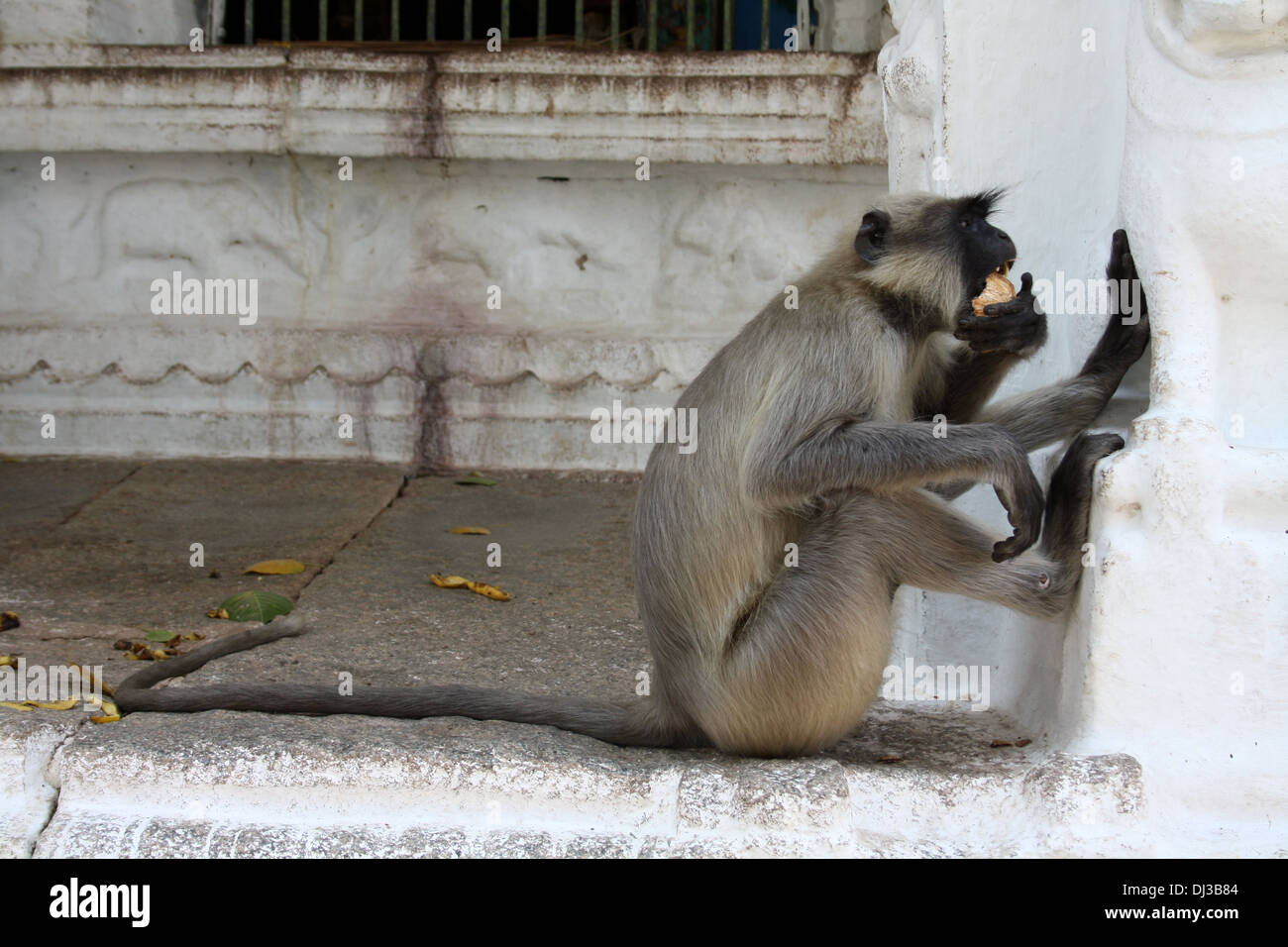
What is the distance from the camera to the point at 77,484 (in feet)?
14.3

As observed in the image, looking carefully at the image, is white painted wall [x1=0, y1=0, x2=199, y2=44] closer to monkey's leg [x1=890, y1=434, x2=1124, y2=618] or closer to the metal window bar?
the metal window bar

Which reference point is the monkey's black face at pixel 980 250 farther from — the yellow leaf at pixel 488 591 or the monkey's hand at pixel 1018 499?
the yellow leaf at pixel 488 591

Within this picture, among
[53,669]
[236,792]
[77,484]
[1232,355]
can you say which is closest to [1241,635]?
[1232,355]

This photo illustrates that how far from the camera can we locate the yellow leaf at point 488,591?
347cm

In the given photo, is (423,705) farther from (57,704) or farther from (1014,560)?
(1014,560)

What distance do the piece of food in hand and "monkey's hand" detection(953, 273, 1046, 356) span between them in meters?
0.05

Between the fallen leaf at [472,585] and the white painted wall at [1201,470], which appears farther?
the fallen leaf at [472,585]

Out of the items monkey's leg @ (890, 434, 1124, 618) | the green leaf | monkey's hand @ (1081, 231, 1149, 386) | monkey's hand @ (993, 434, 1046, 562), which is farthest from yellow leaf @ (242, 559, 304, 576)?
monkey's hand @ (1081, 231, 1149, 386)

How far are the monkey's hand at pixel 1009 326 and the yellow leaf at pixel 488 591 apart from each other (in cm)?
143

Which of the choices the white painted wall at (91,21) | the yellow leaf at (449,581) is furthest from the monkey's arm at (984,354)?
the white painted wall at (91,21)

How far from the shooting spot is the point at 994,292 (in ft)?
8.39

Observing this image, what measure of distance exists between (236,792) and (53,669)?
0.67m

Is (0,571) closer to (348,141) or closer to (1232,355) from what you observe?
(348,141)

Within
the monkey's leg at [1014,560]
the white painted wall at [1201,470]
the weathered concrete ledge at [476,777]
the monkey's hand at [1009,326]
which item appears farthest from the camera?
the monkey's hand at [1009,326]
